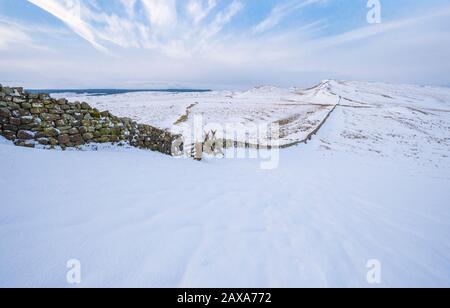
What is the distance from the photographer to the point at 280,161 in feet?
30.8

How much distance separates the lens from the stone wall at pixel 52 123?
5105mm

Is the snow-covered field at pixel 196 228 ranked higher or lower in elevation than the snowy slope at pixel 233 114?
lower

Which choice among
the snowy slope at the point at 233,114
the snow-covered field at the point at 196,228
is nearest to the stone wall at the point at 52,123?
the snow-covered field at the point at 196,228

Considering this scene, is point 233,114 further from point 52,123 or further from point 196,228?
point 196,228

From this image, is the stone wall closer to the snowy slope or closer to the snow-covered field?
the snow-covered field

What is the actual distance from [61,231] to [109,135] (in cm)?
508

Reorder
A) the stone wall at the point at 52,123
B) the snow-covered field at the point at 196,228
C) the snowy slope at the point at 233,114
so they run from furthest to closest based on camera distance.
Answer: the snowy slope at the point at 233,114 → the stone wall at the point at 52,123 → the snow-covered field at the point at 196,228

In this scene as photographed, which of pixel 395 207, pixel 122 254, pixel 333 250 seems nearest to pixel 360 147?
pixel 395 207

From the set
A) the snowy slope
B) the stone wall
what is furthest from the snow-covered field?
the snowy slope

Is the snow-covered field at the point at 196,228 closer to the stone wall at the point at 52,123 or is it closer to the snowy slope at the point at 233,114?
the stone wall at the point at 52,123

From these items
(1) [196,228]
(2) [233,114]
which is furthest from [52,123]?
(2) [233,114]

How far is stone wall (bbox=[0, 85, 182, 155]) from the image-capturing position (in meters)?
5.11
